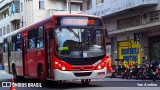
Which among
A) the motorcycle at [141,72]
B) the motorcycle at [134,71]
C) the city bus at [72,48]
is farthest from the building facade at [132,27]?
the city bus at [72,48]

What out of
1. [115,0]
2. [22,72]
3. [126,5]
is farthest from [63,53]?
[115,0]

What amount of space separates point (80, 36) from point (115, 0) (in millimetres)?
16037

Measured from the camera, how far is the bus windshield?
15516mm

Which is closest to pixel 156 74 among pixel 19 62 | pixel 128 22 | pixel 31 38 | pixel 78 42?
pixel 78 42

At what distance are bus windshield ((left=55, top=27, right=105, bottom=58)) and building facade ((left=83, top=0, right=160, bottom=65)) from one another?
34.8 feet

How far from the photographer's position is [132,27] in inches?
1151

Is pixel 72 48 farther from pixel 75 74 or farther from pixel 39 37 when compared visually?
pixel 39 37

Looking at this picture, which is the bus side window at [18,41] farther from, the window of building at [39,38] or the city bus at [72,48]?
the city bus at [72,48]

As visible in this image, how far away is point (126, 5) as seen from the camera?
2862cm

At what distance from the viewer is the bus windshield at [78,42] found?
1552 centimetres

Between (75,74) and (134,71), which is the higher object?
(75,74)

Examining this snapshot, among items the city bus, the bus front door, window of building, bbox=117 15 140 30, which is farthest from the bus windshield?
window of building, bbox=117 15 140 30

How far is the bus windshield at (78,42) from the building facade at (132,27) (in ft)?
34.8

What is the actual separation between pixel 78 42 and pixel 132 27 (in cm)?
1425
